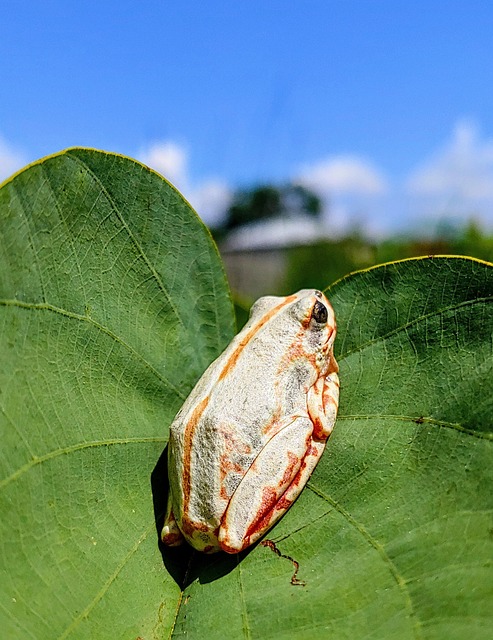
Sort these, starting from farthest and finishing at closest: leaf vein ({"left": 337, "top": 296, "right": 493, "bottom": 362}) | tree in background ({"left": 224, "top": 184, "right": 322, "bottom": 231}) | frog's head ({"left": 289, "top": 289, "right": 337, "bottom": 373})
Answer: tree in background ({"left": 224, "top": 184, "right": 322, "bottom": 231}) < frog's head ({"left": 289, "top": 289, "right": 337, "bottom": 373}) < leaf vein ({"left": 337, "top": 296, "right": 493, "bottom": 362})

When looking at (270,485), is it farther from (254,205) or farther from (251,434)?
(254,205)

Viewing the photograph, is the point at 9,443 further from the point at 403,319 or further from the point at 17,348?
the point at 403,319

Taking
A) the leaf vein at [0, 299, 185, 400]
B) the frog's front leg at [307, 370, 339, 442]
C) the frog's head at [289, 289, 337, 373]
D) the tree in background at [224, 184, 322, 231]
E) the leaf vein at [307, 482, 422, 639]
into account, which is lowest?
the tree in background at [224, 184, 322, 231]

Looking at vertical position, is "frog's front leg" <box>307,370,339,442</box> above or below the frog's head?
below

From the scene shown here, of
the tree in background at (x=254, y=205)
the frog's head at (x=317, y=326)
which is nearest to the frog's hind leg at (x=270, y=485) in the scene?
the frog's head at (x=317, y=326)

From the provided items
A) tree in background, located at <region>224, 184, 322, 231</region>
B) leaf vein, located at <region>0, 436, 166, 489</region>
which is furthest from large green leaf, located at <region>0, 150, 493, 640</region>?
tree in background, located at <region>224, 184, 322, 231</region>

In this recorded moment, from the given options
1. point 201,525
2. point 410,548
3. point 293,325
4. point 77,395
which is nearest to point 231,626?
point 201,525

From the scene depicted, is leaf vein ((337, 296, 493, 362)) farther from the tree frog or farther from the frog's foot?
the frog's foot

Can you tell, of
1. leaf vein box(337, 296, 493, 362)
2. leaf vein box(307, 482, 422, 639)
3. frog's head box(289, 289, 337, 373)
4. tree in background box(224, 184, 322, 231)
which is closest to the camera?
leaf vein box(307, 482, 422, 639)
